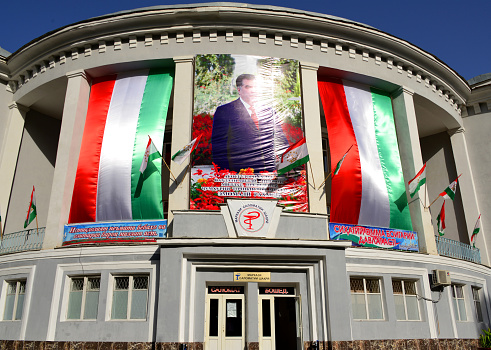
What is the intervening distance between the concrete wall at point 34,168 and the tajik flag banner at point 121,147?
16.3 feet

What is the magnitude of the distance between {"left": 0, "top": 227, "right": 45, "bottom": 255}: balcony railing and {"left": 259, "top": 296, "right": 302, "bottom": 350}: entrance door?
9.52m

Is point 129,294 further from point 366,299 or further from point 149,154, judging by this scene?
point 366,299

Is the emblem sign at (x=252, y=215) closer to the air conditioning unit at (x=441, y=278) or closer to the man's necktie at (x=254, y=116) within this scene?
the man's necktie at (x=254, y=116)

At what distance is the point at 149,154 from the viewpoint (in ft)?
54.1

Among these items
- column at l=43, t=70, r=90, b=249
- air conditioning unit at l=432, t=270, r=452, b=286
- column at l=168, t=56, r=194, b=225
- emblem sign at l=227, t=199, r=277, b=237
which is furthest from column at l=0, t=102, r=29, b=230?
air conditioning unit at l=432, t=270, r=452, b=286

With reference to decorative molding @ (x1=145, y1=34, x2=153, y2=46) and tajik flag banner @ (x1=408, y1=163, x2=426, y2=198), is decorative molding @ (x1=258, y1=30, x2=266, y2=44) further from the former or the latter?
tajik flag banner @ (x1=408, y1=163, x2=426, y2=198)

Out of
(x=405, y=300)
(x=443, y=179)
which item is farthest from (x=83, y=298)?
(x=443, y=179)

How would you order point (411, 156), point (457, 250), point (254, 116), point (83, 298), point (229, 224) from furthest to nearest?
1. point (457, 250)
2. point (411, 156)
3. point (254, 116)
4. point (83, 298)
5. point (229, 224)

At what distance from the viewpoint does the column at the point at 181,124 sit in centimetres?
1600

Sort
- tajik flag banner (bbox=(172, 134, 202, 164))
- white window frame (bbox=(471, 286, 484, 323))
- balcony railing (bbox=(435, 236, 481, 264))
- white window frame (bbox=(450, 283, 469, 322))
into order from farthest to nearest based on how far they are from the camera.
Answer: white window frame (bbox=(471, 286, 484, 323))
balcony railing (bbox=(435, 236, 481, 264))
white window frame (bbox=(450, 283, 469, 322))
tajik flag banner (bbox=(172, 134, 202, 164))

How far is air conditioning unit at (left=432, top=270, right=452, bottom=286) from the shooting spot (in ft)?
55.1

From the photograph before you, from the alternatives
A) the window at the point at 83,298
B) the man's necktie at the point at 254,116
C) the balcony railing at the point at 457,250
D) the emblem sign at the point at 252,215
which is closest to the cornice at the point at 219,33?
the man's necktie at the point at 254,116

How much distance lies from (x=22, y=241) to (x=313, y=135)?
13.2 meters

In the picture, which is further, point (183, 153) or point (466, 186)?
point (466, 186)
